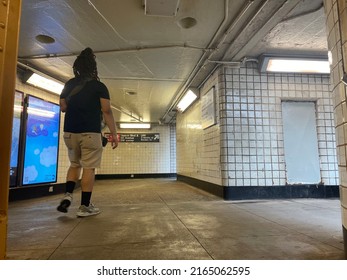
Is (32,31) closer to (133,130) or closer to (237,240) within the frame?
(237,240)

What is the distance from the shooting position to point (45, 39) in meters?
3.08

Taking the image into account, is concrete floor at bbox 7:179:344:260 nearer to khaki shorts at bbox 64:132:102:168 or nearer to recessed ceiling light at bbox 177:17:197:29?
khaki shorts at bbox 64:132:102:168

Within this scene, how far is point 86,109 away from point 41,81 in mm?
2412

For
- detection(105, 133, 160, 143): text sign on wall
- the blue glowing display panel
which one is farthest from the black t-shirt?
detection(105, 133, 160, 143): text sign on wall

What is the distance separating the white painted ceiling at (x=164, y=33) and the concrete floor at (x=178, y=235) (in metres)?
2.02

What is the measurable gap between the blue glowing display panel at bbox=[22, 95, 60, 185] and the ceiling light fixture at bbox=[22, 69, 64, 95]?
24 centimetres

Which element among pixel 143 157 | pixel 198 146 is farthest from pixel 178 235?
pixel 143 157

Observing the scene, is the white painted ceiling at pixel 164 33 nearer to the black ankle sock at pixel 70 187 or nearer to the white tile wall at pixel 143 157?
the black ankle sock at pixel 70 187

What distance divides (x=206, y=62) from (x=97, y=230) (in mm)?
2839

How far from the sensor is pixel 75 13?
2.55 meters

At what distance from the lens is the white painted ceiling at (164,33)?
244 cm

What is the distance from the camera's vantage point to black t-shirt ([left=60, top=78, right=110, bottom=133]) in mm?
2301

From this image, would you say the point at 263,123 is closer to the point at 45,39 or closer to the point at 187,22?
the point at 187,22
